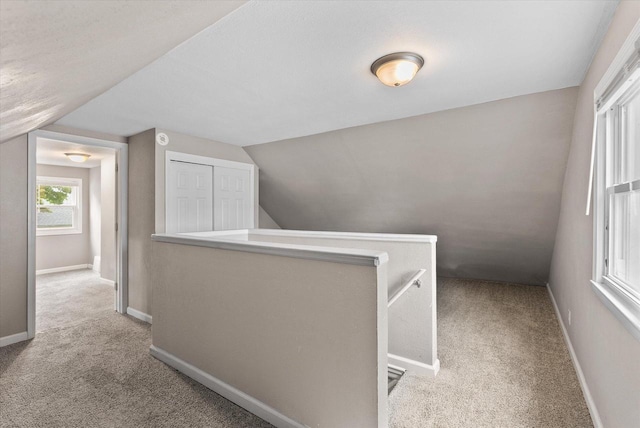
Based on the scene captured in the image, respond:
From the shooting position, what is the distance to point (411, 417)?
1870 millimetres

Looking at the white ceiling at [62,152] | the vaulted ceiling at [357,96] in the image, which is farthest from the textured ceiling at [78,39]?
the white ceiling at [62,152]

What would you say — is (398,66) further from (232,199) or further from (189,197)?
(232,199)

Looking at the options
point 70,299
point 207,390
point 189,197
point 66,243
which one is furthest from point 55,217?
point 207,390

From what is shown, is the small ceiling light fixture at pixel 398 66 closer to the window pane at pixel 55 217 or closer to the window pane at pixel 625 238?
the window pane at pixel 625 238

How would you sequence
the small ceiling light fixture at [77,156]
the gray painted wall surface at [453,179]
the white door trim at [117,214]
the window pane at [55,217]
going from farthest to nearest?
the window pane at [55,217] < the small ceiling light fixture at [77,156] < the white door trim at [117,214] < the gray painted wall surface at [453,179]

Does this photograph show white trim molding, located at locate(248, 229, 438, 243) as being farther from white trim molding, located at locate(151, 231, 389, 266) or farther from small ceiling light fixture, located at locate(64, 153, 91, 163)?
small ceiling light fixture, located at locate(64, 153, 91, 163)

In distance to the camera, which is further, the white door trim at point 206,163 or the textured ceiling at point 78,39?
the white door trim at point 206,163

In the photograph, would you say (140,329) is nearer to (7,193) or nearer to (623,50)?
(7,193)

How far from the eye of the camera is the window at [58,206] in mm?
5840

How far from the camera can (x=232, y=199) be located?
14.7ft

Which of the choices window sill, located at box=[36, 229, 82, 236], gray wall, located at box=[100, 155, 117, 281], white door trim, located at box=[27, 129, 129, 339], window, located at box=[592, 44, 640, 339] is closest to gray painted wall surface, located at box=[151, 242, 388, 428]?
window, located at box=[592, 44, 640, 339]

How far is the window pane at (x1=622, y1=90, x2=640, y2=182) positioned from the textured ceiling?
80.6 inches

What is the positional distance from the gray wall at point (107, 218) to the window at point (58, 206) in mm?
1087

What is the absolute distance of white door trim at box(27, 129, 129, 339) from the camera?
3135 millimetres
